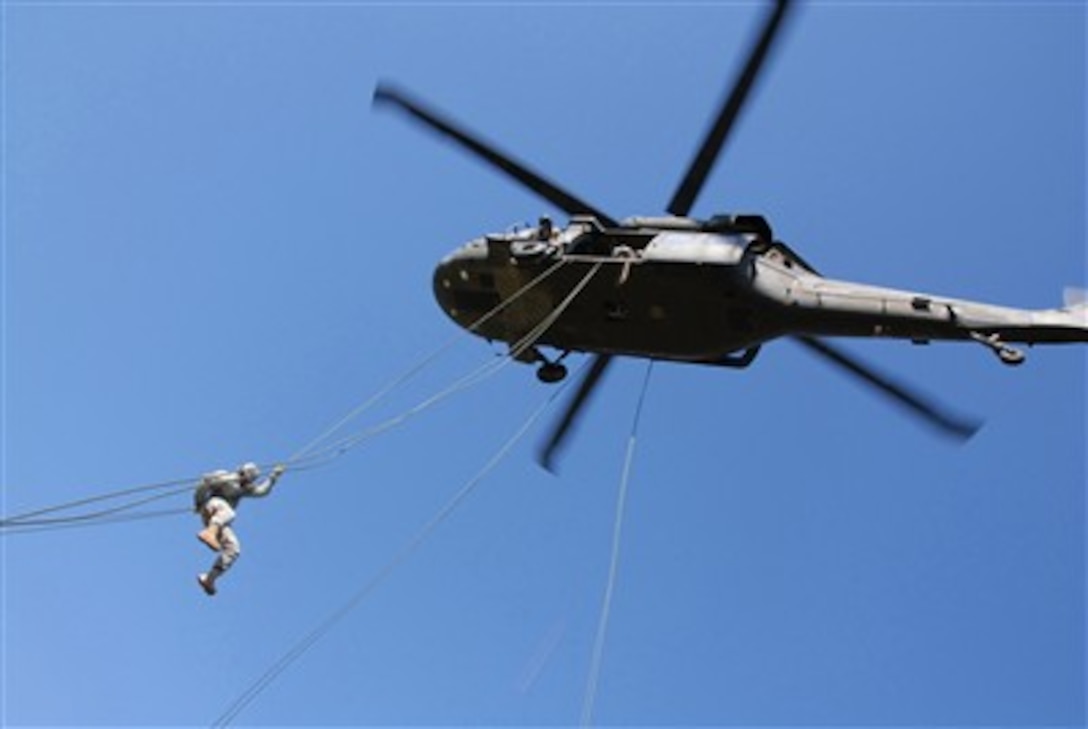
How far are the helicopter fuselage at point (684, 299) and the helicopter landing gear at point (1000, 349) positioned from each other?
2 cm

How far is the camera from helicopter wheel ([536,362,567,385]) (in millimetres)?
17328

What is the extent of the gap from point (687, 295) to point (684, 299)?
7cm

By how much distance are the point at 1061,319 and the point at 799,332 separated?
2831mm

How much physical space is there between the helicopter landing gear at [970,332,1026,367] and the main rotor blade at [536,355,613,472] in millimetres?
4623

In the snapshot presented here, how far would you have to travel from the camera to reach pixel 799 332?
51.8 feet

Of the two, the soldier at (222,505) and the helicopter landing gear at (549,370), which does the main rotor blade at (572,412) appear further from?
the soldier at (222,505)

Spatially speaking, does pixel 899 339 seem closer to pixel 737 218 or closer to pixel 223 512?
pixel 737 218

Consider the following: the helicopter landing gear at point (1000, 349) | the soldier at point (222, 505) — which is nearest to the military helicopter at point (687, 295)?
the helicopter landing gear at point (1000, 349)

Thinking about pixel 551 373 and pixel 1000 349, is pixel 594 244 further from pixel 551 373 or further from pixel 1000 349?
pixel 1000 349

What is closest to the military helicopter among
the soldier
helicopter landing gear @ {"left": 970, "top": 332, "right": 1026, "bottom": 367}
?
helicopter landing gear @ {"left": 970, "top": 332, "right": 1026, "bottom": 367}

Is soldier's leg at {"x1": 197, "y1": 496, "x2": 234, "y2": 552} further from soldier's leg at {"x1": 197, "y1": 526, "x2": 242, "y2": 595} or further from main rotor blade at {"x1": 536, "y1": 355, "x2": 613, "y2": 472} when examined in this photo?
main rotor blade at {"x1": 536, "y1": 355, "x2": 613, "y2": 472}

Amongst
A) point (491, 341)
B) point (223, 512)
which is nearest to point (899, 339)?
point (491, 341)

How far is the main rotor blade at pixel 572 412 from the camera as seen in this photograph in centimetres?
1831

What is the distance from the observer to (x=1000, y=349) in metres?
14.7
